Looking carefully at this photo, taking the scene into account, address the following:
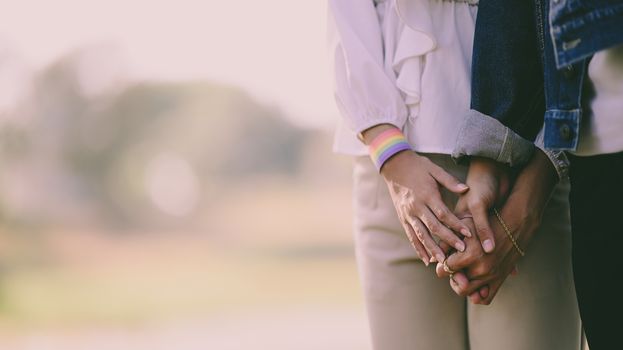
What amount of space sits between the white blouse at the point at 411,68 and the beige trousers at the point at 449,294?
75 millimetres

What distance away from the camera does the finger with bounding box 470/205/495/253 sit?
111 centimetres

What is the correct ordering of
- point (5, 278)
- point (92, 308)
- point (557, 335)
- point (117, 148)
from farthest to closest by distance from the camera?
point (117, 148) → point (5, 278) → point (92, 308) → point (557, 335)

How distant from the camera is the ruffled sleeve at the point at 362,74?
1237mm

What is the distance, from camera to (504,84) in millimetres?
1138

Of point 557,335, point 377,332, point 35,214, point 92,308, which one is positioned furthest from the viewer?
point 35,214

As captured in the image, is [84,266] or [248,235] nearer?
[84,266]

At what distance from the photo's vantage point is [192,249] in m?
11.5

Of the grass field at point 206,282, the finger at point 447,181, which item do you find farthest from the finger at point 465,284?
the grass field at point 206,282

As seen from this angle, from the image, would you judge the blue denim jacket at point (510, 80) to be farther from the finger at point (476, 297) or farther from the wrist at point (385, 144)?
the finger at point (476, 297)

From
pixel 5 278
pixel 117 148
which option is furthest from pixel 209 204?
pixel 5 278

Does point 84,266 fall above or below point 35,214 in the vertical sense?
below

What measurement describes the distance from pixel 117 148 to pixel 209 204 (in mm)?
1697

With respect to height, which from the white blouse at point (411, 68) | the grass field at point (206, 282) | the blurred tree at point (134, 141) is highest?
the blurred tree at point (134, 141)

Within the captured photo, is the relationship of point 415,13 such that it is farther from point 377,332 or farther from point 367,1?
point 377,332
